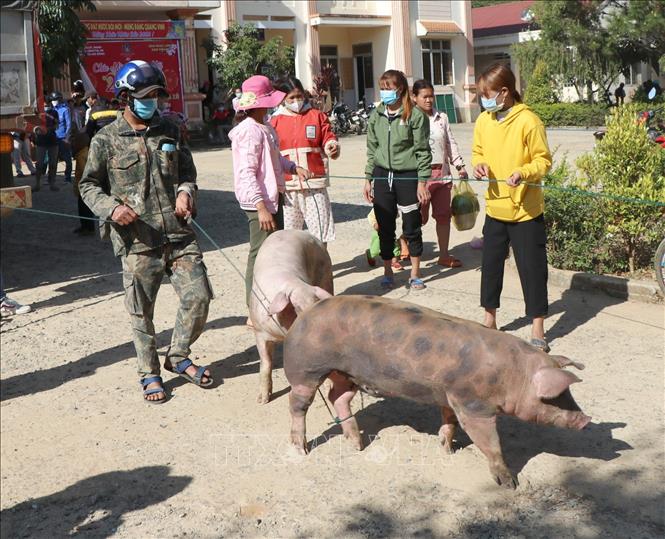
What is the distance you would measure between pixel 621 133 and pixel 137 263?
14.5ft

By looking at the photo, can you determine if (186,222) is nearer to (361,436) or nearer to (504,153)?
(361,436)

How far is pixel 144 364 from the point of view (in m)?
5.58

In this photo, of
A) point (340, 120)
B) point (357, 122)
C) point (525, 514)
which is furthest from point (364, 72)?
point (525, 514)

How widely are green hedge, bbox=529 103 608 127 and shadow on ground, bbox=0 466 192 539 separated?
2664cm

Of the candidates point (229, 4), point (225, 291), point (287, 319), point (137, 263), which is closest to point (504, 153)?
point (287, 319)

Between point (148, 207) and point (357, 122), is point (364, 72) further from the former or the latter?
point (148, 207)

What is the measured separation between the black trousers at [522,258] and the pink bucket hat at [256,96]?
1.76 m

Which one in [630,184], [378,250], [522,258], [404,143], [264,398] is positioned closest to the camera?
[264,398]

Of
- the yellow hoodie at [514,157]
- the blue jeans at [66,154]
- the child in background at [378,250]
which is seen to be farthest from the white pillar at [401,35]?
the yellow hoodie at [514,157]

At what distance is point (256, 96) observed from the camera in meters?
6.23

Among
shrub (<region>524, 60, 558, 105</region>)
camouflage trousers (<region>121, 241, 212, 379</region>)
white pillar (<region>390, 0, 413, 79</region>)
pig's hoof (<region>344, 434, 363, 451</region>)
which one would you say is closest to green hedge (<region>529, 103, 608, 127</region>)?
shrub (<region>524, 60, 558, 105</region>)

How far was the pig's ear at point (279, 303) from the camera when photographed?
4.80 meters

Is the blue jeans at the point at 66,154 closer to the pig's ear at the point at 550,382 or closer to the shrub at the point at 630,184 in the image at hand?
the shrub at the point at 630,184

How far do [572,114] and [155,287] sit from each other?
1053 inches
